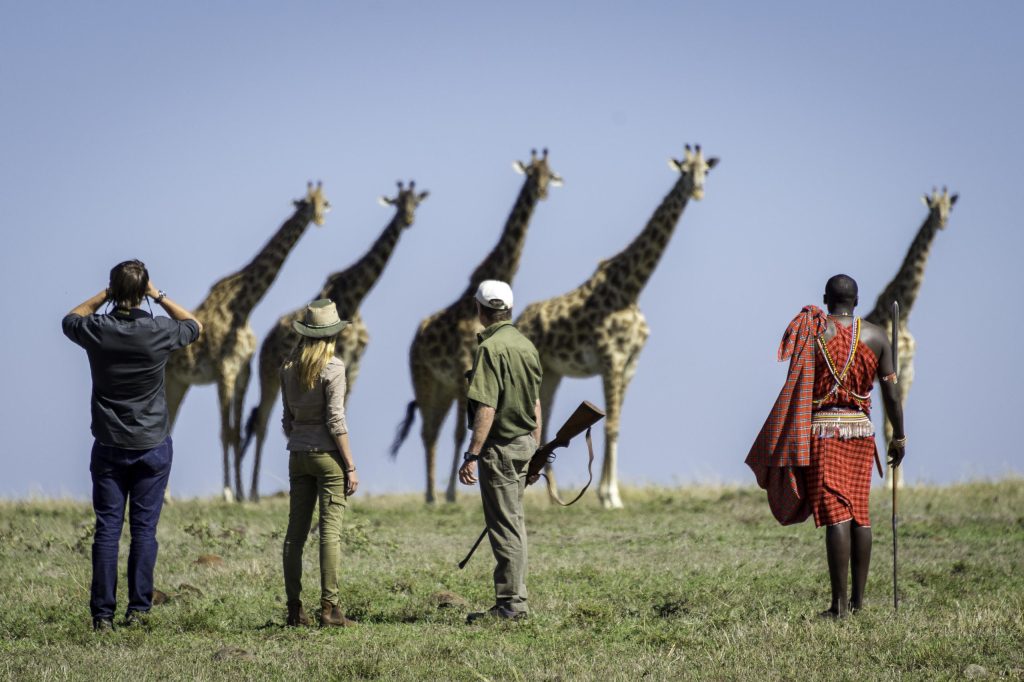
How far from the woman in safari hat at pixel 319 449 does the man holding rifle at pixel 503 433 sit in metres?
0.73

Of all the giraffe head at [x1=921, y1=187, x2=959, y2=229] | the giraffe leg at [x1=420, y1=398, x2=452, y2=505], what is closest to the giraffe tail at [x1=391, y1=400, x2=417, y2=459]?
the giraffe leg at [x1=420, y1=398, x2=452, y2=505]

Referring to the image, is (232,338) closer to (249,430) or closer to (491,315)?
(249,430)

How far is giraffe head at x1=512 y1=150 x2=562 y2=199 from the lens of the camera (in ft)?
55.0

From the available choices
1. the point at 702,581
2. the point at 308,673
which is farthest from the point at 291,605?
the point at 702,581

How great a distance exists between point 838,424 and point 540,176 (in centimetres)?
952

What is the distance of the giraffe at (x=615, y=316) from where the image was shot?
1606 centimetres

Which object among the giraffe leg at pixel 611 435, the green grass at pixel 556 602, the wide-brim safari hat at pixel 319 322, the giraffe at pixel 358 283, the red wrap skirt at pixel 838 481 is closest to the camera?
the green grass at pixel 556 602

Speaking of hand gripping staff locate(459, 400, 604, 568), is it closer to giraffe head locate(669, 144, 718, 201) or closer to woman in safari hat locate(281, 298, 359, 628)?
woman in safari hat locate(281, 298, 359, 628)

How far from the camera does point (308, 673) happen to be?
22.6 ft

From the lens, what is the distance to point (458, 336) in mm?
16828

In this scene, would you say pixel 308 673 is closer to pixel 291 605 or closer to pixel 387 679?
pixel 387 679

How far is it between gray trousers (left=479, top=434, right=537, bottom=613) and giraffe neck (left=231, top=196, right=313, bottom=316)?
972 centimetres

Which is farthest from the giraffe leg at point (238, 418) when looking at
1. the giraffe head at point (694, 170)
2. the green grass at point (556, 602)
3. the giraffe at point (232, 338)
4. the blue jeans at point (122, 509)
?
the blue jeans at point (122, 509)

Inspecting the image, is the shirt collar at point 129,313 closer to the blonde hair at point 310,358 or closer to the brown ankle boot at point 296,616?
the blonde hair at point 310,358
